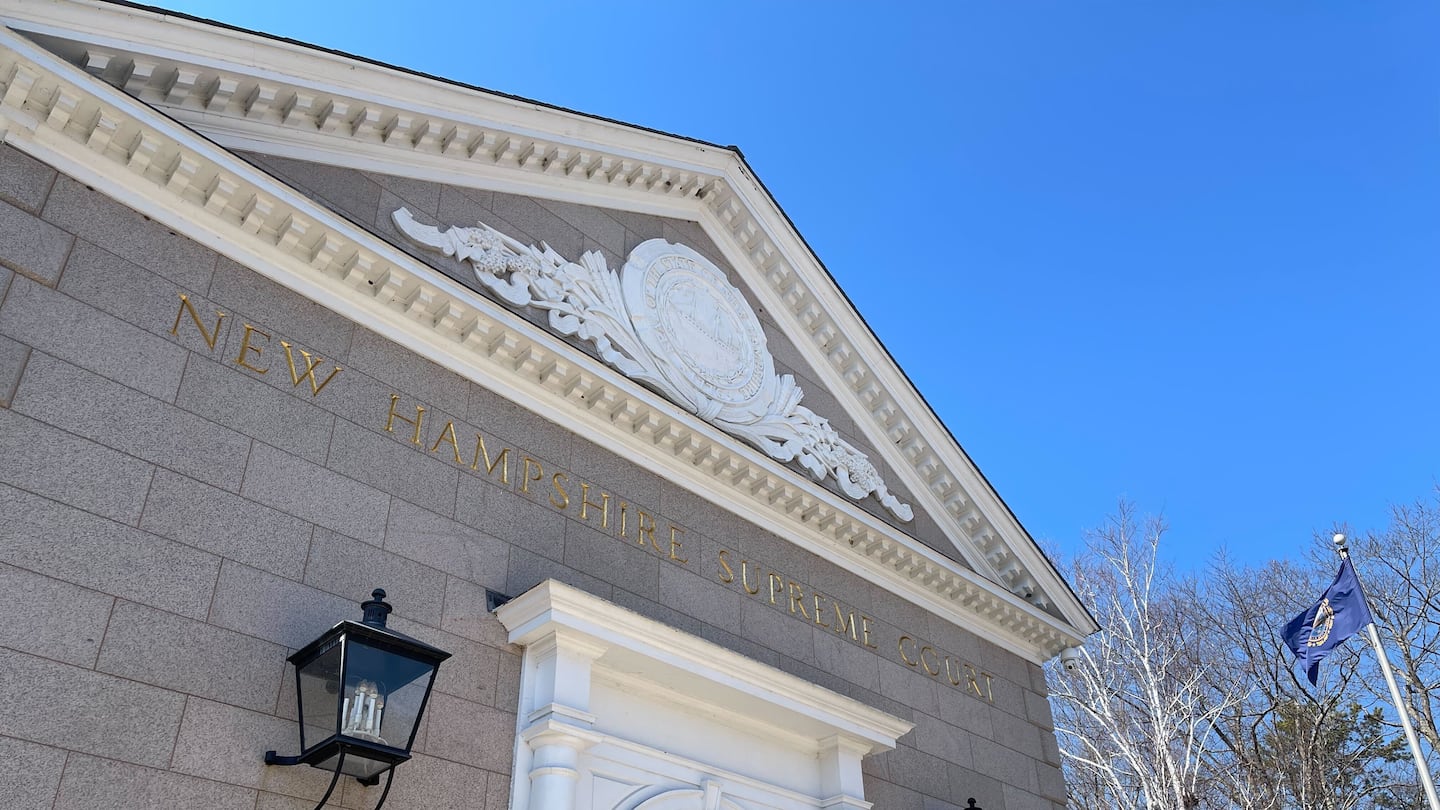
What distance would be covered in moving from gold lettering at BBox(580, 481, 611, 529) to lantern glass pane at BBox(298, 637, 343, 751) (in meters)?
2.87

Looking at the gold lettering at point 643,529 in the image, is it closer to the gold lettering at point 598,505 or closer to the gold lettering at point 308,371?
the gold lettering at point 598,505

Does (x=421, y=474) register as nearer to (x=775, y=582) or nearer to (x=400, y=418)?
(x=400, y=418)

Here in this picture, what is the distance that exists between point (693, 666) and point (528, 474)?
1.90 m

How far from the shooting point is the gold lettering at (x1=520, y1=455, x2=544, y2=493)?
27.9 feet

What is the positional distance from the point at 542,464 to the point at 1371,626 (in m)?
9.98

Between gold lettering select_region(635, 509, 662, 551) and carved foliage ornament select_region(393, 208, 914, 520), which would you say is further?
carved foliage ornament select_region(393, 208, 914, 520)

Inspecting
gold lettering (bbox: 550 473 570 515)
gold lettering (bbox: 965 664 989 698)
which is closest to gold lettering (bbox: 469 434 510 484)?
gold lettering (bbox: 550 473 570 515)

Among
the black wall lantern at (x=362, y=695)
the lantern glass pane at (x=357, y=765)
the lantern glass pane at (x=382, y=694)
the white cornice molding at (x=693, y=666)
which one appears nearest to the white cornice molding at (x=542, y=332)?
the white cornice molding at (x=693, y=666)

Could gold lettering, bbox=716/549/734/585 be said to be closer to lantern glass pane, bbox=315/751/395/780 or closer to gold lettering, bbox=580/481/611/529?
gold lettering, bbox=580/481/611/529

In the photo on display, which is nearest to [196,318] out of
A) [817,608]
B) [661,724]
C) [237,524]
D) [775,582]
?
[237,524]

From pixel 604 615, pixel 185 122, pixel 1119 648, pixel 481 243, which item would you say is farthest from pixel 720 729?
pixel 1119 648

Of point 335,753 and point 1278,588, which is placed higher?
point 1278,588

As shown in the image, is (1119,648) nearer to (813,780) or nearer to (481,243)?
(813,780)

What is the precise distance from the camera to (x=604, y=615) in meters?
7.81
